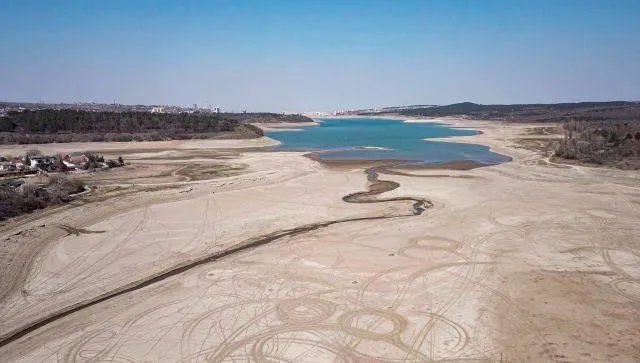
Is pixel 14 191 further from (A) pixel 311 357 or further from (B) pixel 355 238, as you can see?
(A) pixel 311 357

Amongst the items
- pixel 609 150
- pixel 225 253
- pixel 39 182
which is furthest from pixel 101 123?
pixel 609 150

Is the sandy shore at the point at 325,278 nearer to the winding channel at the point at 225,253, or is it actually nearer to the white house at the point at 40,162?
the winding channel at the point at 225,253

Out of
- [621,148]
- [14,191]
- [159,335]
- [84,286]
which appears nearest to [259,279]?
[159,335]

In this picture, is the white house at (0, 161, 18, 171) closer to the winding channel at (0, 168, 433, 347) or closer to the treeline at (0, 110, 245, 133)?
the winding channel at (0, 168, 433, 347)

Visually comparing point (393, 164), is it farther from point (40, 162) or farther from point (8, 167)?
point (8, 167)

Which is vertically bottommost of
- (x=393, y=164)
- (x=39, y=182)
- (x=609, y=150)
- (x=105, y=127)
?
(x=393, y=164)

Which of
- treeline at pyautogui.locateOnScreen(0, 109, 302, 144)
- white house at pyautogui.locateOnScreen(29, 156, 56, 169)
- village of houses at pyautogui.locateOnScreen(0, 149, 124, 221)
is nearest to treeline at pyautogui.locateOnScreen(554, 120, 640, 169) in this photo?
village of houses at pyautogui.locateOnScreen(0, 149, 124, 221)

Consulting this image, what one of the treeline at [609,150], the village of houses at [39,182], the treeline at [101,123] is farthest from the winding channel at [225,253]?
the treeline at [101,123]
